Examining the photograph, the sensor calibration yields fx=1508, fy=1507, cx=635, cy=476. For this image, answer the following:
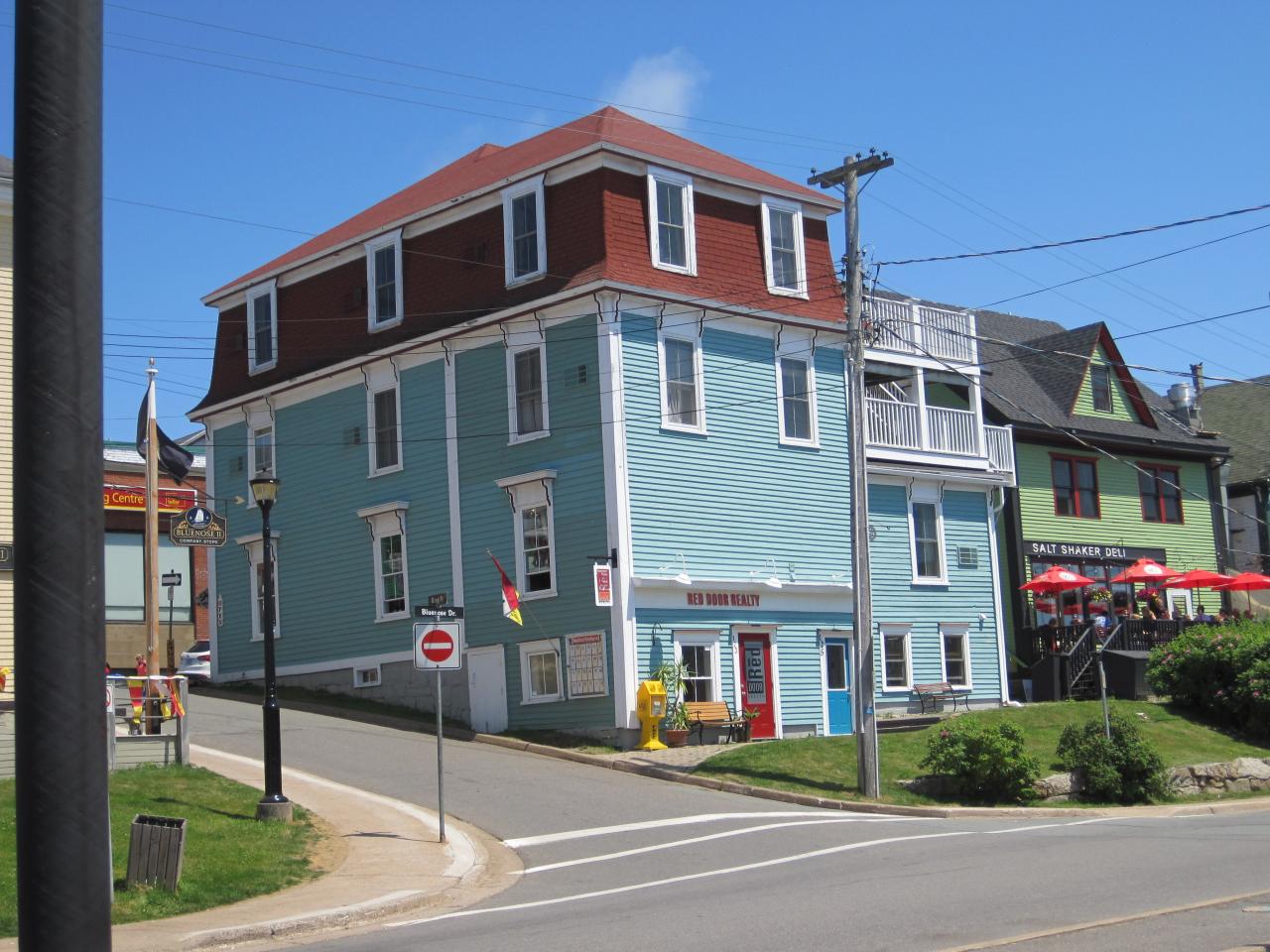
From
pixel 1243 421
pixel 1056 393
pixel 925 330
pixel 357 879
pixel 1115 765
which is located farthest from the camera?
pixel 1243 421

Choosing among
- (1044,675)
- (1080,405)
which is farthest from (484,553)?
(1080,405)

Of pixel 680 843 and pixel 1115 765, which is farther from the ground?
pixel 1115 765

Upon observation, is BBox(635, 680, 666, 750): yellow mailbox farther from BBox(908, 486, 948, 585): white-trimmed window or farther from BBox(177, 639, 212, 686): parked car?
BBox(177, 639, 212, 686): parked car

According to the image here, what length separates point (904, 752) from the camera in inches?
1001

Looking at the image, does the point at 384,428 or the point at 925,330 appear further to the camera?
the point at 925,330

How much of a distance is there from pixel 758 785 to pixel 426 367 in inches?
503

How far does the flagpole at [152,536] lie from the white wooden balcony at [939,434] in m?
15.2

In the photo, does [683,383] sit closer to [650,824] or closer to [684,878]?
[650,824]

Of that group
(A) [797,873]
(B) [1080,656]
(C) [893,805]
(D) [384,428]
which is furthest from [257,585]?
(A) [797,873]

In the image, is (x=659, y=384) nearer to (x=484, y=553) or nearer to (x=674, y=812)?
(x=484, y=553)

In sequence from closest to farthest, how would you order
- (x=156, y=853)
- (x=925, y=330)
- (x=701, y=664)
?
(x=156, y=853) < (x=701, y=664) < (x=925, y=330)

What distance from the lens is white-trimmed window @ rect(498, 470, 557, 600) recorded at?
2912cm

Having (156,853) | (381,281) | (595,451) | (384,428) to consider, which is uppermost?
(381,281)

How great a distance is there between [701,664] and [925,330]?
1112 centimetres
